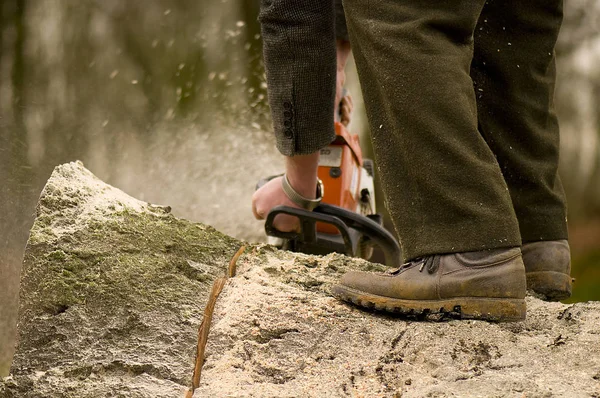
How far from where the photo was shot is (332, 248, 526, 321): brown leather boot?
64.8 inches

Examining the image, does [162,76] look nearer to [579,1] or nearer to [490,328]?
[579,1]

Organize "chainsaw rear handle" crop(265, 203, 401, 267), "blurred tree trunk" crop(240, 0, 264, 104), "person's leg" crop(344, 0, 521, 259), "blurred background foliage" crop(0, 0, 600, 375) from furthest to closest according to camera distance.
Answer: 1. "blurred tree trunk" crop(240, 0, 264, 104)
2. "blurred background foliage" crop(0, 0, 600, 375)
3. "chainsaw rear handle" crop(265, 203, 401, 267)
4. "person's leg" crop(344, 0, 521, 259)

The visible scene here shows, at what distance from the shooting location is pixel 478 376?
146 centimetres

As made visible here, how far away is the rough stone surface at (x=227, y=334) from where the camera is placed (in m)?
1.47

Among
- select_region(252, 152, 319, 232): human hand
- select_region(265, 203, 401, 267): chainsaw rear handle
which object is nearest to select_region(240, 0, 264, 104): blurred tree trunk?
select_region(265, 203, 401, 267): chainsaw rear handle

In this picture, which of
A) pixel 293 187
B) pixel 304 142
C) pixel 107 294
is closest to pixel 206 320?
pixel 107 294

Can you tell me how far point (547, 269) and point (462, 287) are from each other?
1.88 ft

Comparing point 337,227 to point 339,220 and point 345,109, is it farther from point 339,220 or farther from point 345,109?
point 345,109

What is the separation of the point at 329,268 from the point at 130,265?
0.52 metres

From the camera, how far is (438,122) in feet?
5.35

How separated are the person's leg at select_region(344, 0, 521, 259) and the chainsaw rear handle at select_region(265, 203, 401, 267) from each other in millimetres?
832

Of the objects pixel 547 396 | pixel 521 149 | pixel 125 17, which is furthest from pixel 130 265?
pixel 125 17

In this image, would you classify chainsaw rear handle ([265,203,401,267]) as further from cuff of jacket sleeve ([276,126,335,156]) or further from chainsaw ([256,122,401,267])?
cuff of jacket sleeve ([276,126,335,156])

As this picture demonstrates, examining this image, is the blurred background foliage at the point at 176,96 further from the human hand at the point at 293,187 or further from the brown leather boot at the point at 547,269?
the brown leather boot at the point at 547,269
